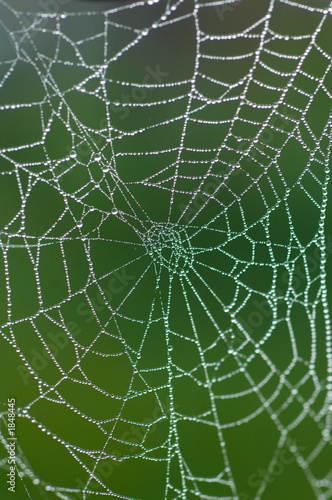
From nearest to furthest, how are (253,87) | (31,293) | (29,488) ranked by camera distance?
(29,488) → (31,293) → (253,87)

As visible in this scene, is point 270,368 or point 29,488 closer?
point 29,488

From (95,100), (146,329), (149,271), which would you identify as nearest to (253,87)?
(95,100)

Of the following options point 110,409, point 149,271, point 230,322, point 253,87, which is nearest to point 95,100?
point 253,87

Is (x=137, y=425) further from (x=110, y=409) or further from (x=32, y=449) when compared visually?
(x=32, y=449)

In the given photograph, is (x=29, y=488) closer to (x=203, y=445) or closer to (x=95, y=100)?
(x=203, y=445)

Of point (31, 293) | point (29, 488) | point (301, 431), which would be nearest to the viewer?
point (29, 488)

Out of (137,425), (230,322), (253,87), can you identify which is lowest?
(137,425)

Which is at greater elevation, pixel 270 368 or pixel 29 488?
pixel 270 368
